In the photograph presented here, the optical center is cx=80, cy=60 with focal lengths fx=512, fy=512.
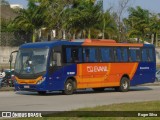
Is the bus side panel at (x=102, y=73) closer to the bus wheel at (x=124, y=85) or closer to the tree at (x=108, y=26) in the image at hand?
the bus wheel at (x=124, y=85)

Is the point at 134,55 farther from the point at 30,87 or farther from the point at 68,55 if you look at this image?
the point at 30,87

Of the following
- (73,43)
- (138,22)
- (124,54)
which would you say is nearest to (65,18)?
(138,22)

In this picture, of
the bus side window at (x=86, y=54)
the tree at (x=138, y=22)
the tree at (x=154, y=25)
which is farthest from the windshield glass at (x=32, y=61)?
the tree at (x=154, y=25)

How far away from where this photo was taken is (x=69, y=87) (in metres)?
26.2

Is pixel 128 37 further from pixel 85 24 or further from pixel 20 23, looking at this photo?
pixel 20 23

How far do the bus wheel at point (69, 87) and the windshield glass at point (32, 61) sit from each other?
67.6 inches

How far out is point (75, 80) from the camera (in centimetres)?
2662

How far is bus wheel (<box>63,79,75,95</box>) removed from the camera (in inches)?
1025

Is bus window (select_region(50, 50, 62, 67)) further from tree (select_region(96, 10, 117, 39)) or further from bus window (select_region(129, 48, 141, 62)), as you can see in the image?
tree (select_region(96, 10, 117, 39))

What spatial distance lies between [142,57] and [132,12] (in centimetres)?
5115

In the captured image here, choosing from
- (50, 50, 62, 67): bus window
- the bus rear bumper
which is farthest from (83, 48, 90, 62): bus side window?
the bus rear bumper

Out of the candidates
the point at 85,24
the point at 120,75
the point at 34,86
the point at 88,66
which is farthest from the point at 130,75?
the point at 85,24

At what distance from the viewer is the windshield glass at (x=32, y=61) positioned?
2509cm

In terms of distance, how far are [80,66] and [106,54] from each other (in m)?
2.39
